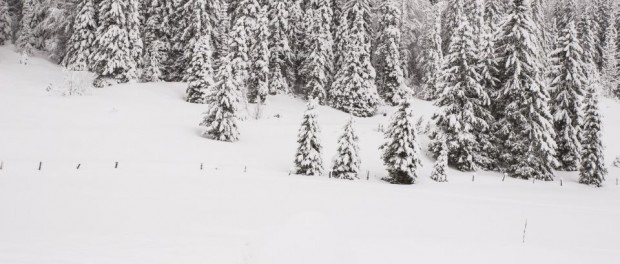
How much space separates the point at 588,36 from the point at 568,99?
2051 cm

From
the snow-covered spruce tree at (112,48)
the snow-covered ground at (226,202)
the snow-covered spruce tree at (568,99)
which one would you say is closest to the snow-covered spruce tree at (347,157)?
the snow-covered ground at (226,202)

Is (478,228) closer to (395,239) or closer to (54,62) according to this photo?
(395,239)

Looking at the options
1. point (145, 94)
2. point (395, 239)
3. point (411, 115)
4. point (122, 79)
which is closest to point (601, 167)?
point (411, 115)

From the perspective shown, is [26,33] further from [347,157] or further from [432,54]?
[432,54]

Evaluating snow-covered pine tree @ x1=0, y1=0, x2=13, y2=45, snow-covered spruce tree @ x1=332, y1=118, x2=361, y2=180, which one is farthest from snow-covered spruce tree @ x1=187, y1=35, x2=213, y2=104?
snow-covered pine tree @ x1=0, y1=0, x2=13, y2=45

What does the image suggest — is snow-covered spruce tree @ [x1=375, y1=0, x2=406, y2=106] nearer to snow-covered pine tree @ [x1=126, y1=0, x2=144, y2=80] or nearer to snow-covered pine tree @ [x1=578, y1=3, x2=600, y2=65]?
snow-covered pine tree @ [x1=578, y1=3, x2=600, y2=65]

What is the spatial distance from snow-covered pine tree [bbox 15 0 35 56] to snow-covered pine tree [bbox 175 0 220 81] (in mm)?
21387

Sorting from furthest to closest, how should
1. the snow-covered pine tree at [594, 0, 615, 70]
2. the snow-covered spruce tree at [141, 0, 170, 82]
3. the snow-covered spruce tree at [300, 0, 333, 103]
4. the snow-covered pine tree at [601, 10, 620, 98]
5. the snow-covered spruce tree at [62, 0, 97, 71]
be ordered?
the snow-covered pine tree at [594, 0, 615, 70] < the snow-covered pine tree at [601, 10, 620, 98] < the snow-covered spruce tree at [300, 0, 333, 103] < the snow-covered spruce tree at [141, 0, 170, 82] < the snow-covered spruce tree at [62, 0, 97, 71]

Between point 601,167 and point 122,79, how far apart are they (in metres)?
44.4

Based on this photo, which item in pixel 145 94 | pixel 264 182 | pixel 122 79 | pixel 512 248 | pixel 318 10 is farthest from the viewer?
pixel 318 10

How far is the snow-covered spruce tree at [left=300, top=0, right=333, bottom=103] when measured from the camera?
47.2 m

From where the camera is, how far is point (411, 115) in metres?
27.3

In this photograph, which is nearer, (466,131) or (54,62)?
(466,131)

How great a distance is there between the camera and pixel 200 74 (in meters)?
39.6
